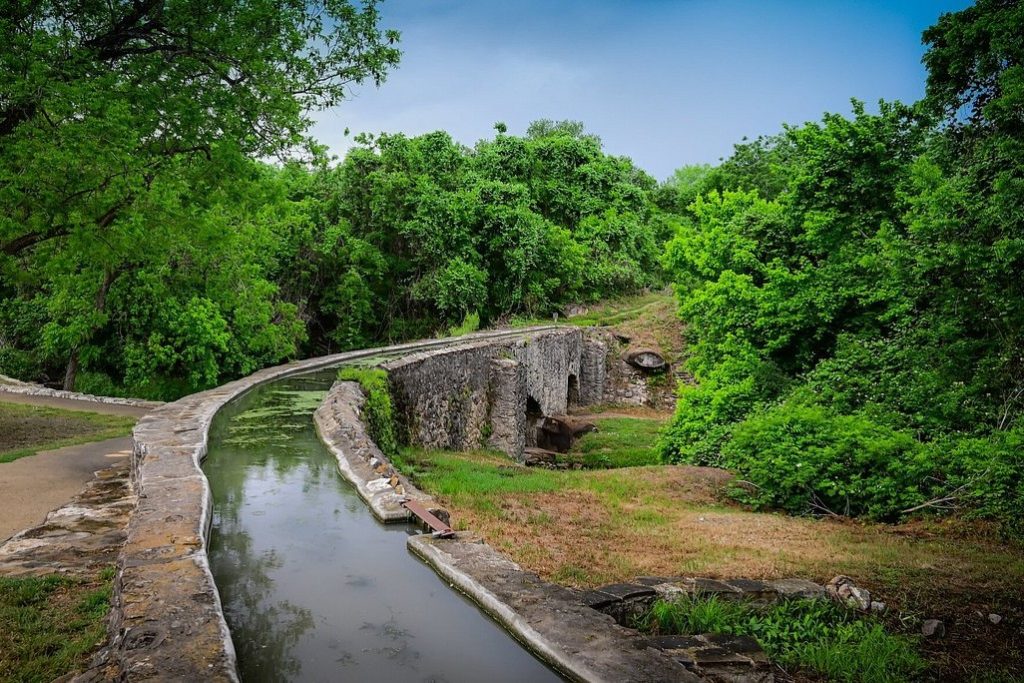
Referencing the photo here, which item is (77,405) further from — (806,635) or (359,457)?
(806,635)

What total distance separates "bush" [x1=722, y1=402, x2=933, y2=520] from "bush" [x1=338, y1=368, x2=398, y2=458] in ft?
18.6

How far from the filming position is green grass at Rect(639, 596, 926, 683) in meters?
4.86

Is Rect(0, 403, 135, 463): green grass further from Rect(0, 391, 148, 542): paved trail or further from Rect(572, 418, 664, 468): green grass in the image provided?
Rect(572, 418, 664, 468): green grass

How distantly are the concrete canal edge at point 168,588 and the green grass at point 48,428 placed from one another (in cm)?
411

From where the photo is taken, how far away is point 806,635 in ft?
17.9

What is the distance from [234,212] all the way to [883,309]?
12.8 metres

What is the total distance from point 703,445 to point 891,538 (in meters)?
6.04

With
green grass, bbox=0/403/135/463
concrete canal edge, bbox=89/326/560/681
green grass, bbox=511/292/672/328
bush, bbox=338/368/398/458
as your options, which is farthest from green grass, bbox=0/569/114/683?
green grass, bbox=511/292/672/328

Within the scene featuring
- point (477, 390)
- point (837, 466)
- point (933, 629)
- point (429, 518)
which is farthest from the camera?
point (477, 390)

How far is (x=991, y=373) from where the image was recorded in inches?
423

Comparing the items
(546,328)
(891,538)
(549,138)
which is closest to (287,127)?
(891,538)

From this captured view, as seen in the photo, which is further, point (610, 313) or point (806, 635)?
point (610, 313)

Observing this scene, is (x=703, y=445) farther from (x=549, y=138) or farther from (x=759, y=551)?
(x=549, y=138)

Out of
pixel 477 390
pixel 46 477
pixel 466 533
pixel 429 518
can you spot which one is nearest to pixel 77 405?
pixel 46 477
